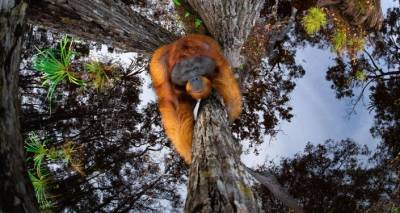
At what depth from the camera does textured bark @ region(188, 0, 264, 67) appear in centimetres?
400

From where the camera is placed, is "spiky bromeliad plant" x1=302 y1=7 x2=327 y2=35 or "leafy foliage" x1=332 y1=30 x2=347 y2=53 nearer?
"spiky bromeliad plant" x1=302 y1=7 x2=327 y2=35

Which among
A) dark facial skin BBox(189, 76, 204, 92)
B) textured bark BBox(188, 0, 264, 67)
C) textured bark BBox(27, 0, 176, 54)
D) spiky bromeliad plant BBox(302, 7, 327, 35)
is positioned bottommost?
dark facial skin BBox(189, 76, 204, 92)

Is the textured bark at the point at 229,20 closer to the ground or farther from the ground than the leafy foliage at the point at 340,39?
closer to the ground

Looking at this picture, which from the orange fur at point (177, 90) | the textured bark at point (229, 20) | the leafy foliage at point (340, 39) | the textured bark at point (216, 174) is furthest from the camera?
the leafy foliage at point (340, 39)

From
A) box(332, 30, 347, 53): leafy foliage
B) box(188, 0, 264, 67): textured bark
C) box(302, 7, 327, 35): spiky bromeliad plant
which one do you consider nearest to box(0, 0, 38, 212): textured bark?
box(188, 0, 264, 67): textured bark

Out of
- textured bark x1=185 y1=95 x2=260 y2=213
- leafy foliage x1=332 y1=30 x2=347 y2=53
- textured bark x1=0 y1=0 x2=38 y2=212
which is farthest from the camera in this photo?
leafy foliage x1=332 y1=30 x2=347 y2=53

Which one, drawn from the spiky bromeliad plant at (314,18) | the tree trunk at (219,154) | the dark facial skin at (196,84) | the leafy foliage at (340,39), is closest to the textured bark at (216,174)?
the tree trunk at (219,154)

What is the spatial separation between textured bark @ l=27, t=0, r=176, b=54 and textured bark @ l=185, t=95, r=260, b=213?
1030mm

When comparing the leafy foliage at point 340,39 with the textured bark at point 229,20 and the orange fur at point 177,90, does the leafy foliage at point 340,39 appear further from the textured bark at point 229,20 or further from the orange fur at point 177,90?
the orange fur at point 177,90

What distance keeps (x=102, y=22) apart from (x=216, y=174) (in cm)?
184

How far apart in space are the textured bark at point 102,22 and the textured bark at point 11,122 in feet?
4.93

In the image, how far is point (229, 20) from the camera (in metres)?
4.11

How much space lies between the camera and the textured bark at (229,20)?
13.1 ft

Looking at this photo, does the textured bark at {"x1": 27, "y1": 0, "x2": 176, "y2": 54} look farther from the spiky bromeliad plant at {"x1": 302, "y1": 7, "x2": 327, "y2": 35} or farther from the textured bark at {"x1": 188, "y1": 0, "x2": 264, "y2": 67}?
the spiky bromeliad plant at {"x1": 302, "y1": 7, "x2": 327, "y2": 35}
